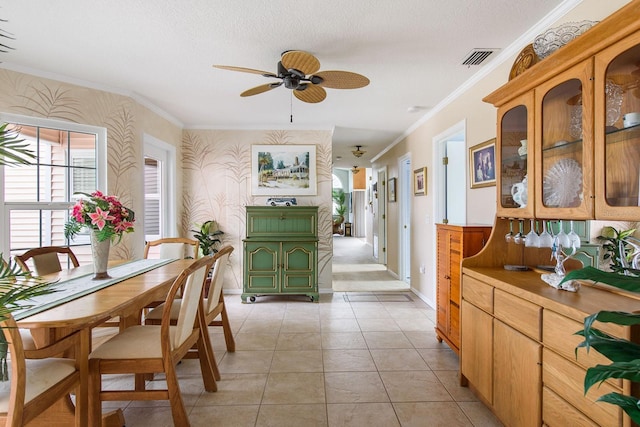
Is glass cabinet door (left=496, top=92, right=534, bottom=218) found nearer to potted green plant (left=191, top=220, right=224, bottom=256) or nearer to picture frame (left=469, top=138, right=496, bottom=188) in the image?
picture frame (left=469, top=138, right=496, bottom=188)

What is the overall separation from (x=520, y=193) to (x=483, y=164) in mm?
978

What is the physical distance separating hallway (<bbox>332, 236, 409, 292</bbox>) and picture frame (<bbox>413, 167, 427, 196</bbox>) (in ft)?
4.94

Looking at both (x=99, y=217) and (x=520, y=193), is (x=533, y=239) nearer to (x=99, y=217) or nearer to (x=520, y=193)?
(x=520, y=193)

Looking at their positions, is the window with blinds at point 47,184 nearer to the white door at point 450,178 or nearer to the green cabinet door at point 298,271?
the green cabinet door at point 298,271

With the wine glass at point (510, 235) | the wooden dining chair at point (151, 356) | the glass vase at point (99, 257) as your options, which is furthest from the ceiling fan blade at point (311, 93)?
the glass vase at point (99, 257)

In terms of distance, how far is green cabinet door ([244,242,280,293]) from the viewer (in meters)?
4.29

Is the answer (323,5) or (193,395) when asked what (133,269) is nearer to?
(193,395)

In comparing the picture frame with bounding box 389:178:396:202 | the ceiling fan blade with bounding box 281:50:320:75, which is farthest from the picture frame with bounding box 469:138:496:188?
the picture frame with bounding box 389:178:396:202

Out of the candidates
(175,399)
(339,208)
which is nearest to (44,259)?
(175,399)

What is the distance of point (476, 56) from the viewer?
259 centimetres

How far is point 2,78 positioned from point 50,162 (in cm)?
72

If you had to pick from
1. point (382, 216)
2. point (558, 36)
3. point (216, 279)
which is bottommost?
point (216, 279)

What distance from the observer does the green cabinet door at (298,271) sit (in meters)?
4.31

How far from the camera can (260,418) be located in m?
1.95
